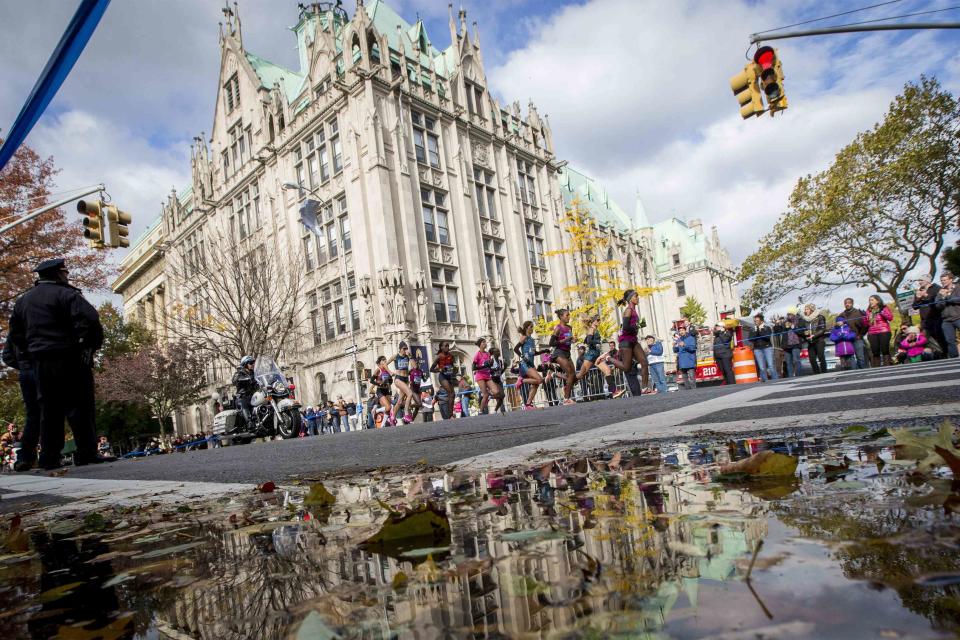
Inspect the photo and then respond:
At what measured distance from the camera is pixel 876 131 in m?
23.6

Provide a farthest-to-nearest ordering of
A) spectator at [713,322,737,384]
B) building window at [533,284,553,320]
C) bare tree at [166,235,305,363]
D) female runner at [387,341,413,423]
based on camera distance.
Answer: building window at [533,284,553,320], bare tree at [166,235,305,363], spectator at [713,322,737,384], female runner at [387,341,413,423]

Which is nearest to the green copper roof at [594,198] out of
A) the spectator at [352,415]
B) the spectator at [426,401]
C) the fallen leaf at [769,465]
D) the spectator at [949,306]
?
the spectator at [352,415]

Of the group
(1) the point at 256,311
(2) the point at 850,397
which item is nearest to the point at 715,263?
(1) the point at 256,311

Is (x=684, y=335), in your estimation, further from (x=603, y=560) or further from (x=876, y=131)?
(x=876, y=131)

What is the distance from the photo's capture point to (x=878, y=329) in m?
12.9

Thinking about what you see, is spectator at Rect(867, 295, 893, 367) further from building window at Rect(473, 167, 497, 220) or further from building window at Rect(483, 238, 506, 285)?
building window at Rect(473, 167, 497, 220)

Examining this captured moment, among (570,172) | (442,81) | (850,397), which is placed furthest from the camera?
(570,172)

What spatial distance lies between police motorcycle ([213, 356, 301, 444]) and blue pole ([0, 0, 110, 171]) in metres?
9.54

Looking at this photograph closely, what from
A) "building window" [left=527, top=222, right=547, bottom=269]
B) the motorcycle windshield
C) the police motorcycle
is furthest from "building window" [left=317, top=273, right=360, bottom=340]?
the police motorcycle

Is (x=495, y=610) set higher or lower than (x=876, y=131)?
lower

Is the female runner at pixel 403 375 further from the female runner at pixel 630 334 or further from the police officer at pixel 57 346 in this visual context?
the police officer at pixel 57 346

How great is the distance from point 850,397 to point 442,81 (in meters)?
33.8

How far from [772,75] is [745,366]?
6981mm

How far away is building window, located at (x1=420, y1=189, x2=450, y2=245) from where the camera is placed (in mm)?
30328
